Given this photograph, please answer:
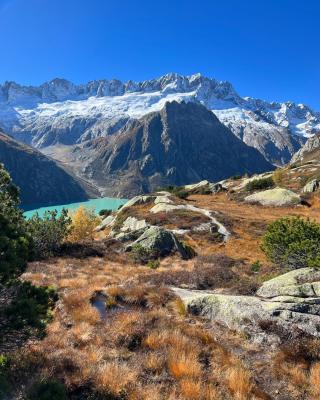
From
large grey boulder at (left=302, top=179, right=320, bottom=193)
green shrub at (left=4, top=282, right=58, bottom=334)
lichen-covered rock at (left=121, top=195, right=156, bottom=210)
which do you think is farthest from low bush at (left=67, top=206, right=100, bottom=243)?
green shrub at (left=4, top=282, right=58, bottom=334)

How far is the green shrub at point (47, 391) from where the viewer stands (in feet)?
28.0

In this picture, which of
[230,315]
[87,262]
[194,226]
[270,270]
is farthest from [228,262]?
[194,226]

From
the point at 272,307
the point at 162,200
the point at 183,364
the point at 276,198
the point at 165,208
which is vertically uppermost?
the point at 162,200

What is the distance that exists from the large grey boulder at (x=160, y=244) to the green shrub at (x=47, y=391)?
1093 inches

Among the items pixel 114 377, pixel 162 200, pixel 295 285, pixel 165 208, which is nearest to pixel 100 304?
Result: pixel 114 377

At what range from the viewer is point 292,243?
864 inches

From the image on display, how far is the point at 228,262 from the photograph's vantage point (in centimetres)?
2938

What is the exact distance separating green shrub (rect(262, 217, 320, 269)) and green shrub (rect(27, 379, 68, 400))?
1548 centimetres

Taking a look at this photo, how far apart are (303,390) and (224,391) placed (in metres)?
2.40

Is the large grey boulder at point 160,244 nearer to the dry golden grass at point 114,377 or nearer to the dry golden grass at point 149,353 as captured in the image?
the dry golden grass at point 149,353

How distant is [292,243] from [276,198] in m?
52.1

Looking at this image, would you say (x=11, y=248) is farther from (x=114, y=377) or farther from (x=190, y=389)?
(x=190, y=389)

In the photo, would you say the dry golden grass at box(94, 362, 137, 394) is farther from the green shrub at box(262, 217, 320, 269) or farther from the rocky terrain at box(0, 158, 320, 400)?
the green shrub at box(262, 217, 320, 269)

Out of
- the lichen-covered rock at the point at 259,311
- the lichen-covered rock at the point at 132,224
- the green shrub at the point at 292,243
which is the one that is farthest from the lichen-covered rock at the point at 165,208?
the lichen-covered rock at the point at 259,311
